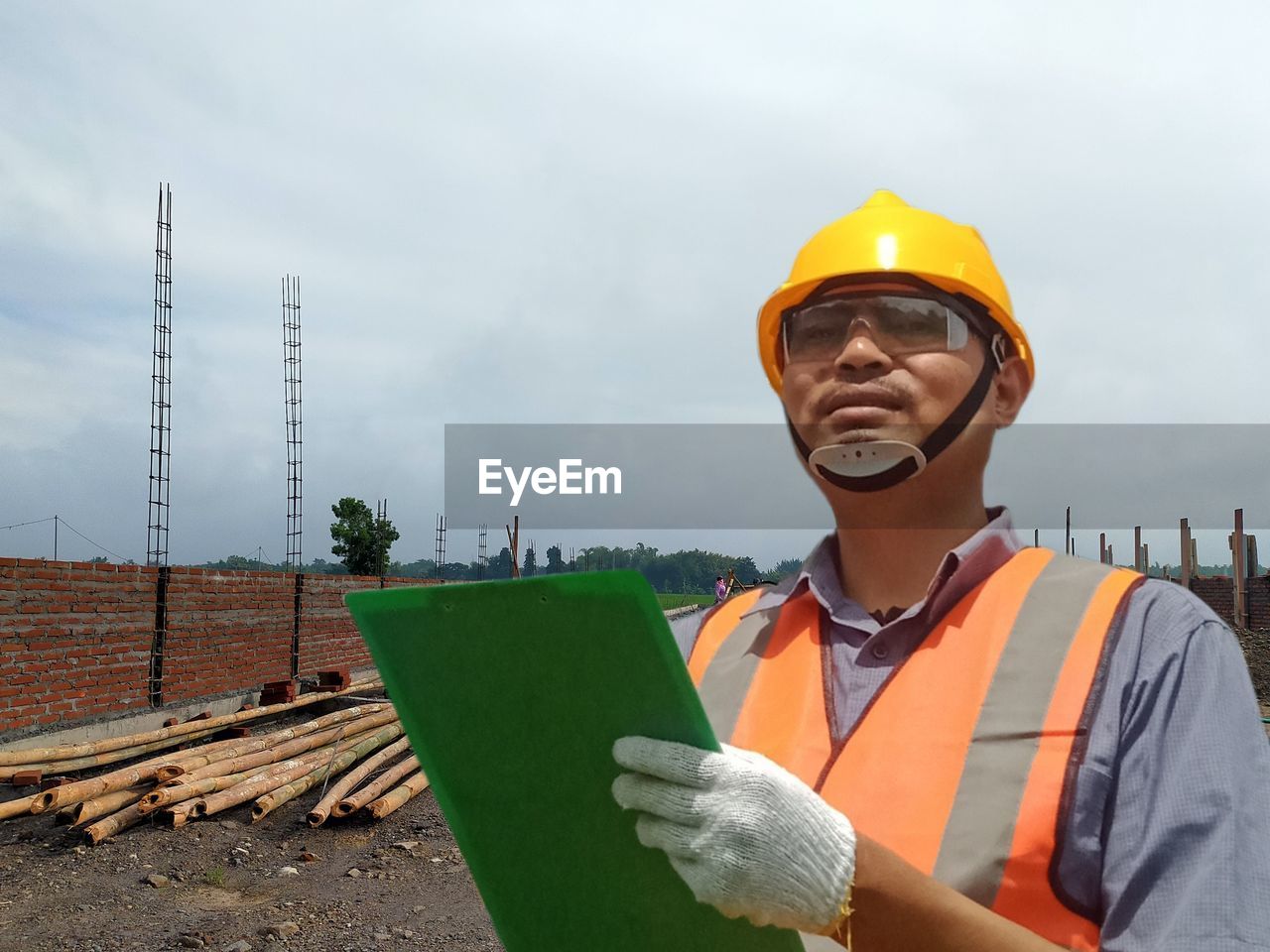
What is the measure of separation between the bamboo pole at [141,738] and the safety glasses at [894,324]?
8410 millimetres

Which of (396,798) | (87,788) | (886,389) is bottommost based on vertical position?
(396,798)

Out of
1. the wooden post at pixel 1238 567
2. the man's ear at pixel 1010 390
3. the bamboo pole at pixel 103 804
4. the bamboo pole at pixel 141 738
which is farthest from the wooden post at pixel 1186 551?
the man's ear at pixel 1010 390

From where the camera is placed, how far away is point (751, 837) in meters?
1.33

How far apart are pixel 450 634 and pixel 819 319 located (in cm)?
98

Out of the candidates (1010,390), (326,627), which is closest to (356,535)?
(326,627)

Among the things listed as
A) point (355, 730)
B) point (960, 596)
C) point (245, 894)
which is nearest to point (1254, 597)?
point (355, 730)

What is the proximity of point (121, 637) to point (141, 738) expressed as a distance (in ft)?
9.18

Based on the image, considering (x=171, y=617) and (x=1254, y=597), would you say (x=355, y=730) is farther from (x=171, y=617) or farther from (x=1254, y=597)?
(x=1254, y=597)

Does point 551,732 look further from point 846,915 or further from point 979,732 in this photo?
point 979,732

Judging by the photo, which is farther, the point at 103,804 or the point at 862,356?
the point at 103,804

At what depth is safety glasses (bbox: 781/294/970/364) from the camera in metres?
1.89

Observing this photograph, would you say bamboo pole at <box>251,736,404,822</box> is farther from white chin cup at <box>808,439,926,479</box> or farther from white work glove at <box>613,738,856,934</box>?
white work glove at <box>613,738,856,934</box>

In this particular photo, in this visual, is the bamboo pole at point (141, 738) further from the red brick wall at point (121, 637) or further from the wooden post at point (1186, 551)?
the wooden post at point (1186, 551)

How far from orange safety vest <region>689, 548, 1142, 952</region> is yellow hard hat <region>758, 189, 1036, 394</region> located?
510 millimetres
